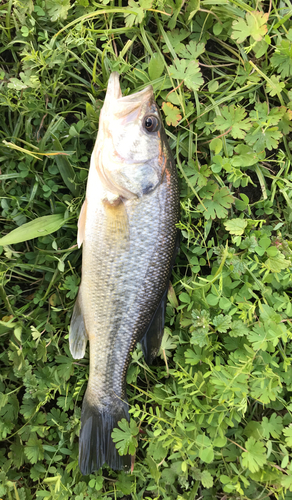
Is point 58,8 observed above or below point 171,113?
above

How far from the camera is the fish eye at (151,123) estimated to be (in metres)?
1.96

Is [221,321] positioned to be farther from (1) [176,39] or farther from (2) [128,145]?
(1) [176,39]

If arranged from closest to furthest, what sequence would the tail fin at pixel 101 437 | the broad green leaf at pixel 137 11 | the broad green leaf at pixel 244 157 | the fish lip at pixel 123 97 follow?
the fish lip at pixel 123 97, the broad green leaf at pixel 137 11, the tail fin at pixel 101 437, the broad green leaf at pixel 244 157

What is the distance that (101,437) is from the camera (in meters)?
2.15

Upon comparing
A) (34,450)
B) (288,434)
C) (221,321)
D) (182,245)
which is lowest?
(34,450)

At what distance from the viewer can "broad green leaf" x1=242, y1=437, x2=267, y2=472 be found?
2.01 m

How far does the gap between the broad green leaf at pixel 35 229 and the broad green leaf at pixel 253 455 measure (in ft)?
6.89

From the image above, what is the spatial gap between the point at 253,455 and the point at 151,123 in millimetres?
2414

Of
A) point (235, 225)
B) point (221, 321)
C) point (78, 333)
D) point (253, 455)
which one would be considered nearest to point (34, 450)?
point (78, 333)

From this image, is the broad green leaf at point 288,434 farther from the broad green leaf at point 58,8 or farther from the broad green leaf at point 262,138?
the broad green leaf at point 58,8

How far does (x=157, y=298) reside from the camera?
2.10m

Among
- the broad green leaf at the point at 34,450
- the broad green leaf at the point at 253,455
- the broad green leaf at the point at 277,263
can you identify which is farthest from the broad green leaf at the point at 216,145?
the broad green leaf at the point at 34,450

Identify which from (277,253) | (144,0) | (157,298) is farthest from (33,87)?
(277,253)

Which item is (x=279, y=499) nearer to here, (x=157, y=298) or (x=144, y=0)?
(x=157, y=298)
